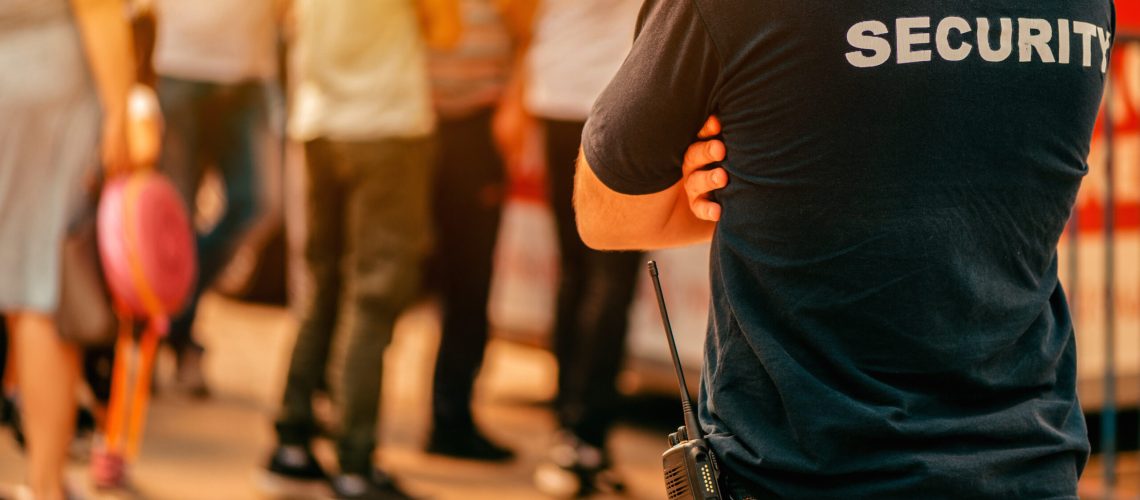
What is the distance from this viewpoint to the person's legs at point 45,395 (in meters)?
4.20

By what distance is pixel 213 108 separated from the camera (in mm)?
5797

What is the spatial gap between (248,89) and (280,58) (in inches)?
7.8

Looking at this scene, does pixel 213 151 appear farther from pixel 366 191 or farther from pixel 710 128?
pixel 710 128

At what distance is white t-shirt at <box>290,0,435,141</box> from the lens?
4340 mm

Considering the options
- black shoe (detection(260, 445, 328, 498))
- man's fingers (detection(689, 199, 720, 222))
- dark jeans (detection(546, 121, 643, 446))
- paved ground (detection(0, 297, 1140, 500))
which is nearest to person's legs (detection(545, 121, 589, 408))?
dark jeans (detection(546, 121, 643, 446))

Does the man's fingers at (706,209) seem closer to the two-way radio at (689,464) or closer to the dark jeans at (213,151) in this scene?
the two-way radio at (689,464)

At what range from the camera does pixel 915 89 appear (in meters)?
1.65

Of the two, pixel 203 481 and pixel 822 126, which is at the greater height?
pixel 822 126

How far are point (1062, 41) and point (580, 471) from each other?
327 centimetres

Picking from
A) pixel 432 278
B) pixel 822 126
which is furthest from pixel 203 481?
pixel 822 126

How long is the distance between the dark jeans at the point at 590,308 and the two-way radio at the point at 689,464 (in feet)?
9.40

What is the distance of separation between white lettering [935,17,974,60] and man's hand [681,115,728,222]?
0.27 metres

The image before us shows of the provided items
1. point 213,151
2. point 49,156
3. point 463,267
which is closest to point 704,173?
point 49,156

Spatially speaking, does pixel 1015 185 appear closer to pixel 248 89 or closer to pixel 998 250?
pixel 998 250
